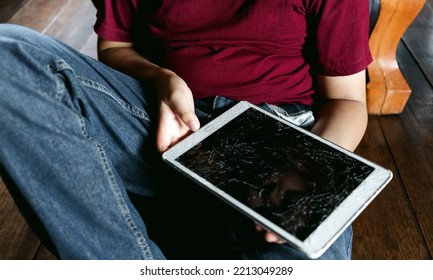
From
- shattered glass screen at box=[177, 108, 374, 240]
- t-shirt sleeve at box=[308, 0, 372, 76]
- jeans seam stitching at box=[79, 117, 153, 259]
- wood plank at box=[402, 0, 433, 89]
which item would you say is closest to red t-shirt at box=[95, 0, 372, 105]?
t-shirt sleeve at box=[308, 0, 372, 76]

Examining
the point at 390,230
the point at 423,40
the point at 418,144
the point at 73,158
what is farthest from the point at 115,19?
the point at 423,40

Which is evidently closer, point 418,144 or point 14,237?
point 14,237

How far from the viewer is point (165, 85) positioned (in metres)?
0.66

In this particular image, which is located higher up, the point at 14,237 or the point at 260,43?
the point at 260,43

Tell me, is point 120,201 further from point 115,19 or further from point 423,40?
point 423,40

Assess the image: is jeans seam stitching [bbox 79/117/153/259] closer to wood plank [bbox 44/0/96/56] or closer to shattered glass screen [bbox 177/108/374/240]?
shattered glass screen [bbox 177/108/374/240]

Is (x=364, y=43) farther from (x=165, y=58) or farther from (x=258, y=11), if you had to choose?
(x=165, y=58)

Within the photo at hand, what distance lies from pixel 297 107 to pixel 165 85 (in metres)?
0.22

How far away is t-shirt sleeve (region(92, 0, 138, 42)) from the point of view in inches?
30.9

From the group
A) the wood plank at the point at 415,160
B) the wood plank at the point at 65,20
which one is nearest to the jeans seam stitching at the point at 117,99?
the wood plank at the point at 415,160

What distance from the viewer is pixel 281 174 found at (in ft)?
1.76

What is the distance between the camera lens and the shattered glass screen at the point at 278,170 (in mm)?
487

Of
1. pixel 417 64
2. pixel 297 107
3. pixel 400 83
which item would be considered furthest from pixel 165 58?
pixel 417 64

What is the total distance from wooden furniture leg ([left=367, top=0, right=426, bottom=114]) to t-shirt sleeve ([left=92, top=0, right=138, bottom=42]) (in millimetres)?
625
